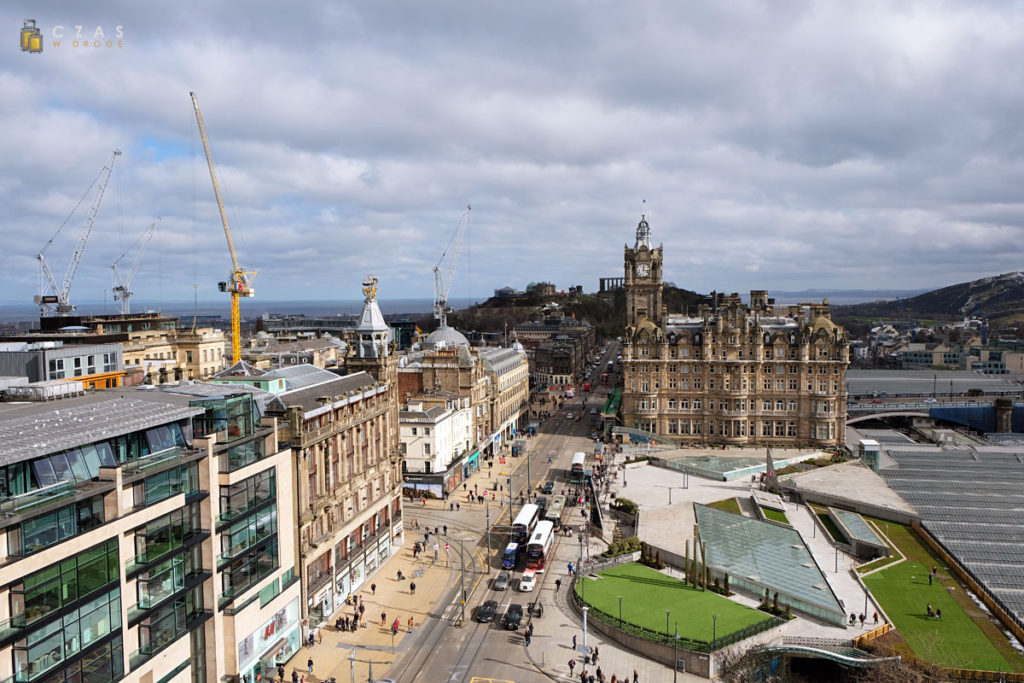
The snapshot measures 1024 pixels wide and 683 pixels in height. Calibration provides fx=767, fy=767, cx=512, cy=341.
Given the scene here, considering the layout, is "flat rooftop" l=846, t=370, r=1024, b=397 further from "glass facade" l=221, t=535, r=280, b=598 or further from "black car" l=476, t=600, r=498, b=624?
"glass facade" l=221, t=535, r=280, b=598

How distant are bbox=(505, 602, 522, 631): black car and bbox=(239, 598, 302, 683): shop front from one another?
1533 cm

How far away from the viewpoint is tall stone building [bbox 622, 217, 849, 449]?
117 m

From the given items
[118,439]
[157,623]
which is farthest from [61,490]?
[157,623]

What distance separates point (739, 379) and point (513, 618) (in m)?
71.3

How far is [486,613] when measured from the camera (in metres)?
59.9

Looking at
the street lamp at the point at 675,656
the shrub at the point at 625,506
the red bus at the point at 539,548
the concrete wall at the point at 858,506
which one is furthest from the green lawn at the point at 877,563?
the red bus at the point at 539,548

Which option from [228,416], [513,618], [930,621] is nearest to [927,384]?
[930,621]

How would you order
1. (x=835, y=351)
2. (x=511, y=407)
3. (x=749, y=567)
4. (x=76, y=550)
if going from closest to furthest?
(x=76, y=550), (x=749, y=567), (x=835, y=351), (x=511, y=407)

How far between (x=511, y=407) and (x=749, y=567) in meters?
75.9

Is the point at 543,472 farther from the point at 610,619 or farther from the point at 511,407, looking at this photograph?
the point at 610,619

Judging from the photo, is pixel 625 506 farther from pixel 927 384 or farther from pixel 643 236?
pixel 927 384

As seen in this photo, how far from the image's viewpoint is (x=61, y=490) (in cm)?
3547

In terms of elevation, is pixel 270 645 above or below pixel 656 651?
above

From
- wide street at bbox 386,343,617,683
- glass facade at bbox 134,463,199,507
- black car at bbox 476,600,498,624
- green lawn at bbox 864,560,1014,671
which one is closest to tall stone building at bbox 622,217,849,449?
wide street at bbox 386,343,617,683
